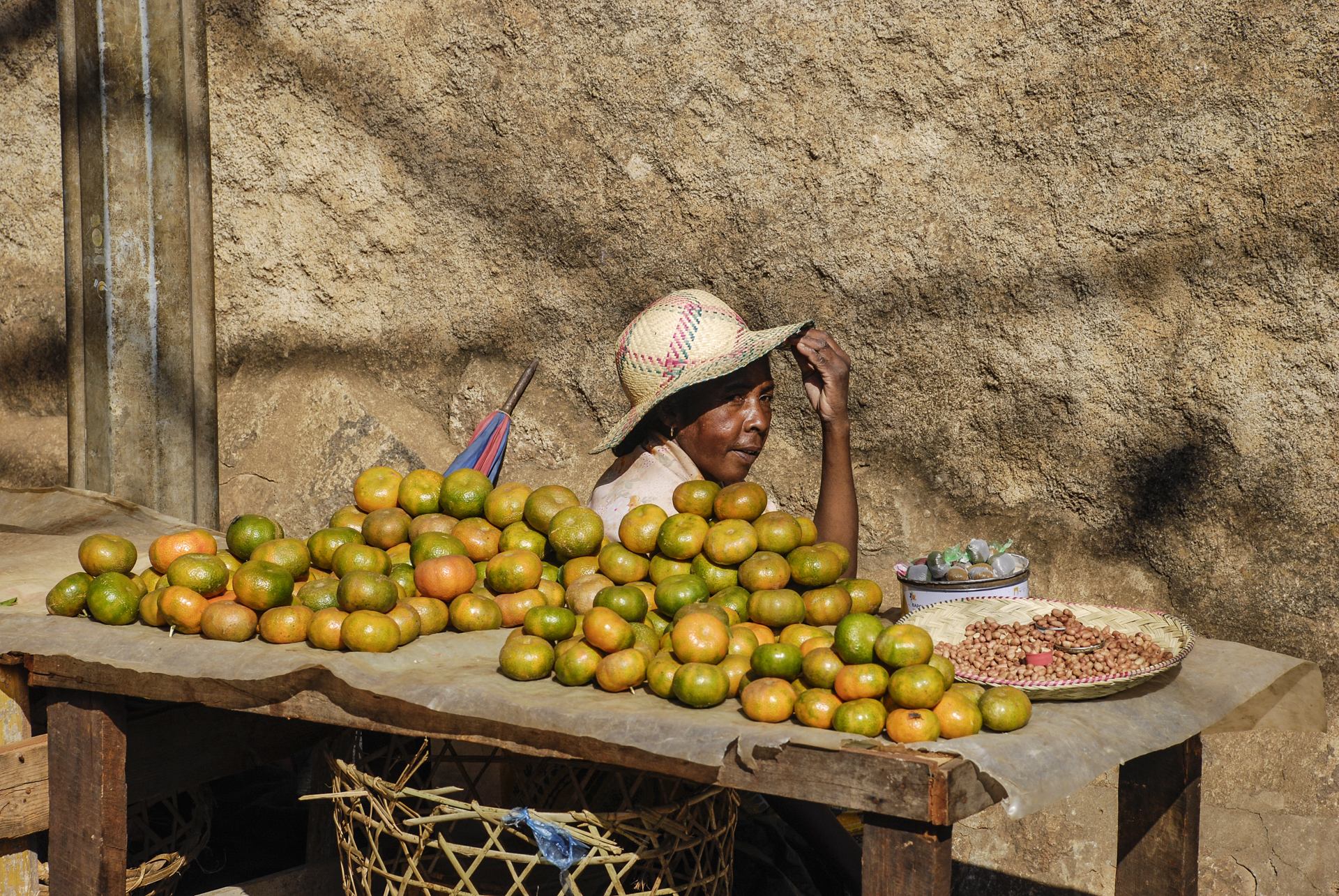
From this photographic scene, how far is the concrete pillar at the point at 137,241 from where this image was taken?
343 cm

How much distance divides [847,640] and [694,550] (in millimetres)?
552

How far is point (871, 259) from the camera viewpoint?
12.1 feet

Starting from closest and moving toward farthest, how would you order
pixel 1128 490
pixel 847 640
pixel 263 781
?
pixel 847 640
pixel 1128 490
pixel 263 781

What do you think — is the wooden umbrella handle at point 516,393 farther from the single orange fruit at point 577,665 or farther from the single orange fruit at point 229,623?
the single orange fruit at point 577,665

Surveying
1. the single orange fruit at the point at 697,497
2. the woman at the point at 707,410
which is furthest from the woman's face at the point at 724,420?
the single orange fruit at the point at 697,497

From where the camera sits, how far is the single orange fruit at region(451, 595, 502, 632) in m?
2.21

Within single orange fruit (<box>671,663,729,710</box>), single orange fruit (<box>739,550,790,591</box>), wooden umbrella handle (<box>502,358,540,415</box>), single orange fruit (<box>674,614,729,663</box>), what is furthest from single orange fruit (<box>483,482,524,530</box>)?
wooden umbrella handle (<box>502,358,540,415</box>)

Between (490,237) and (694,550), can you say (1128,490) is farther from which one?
(490,237)

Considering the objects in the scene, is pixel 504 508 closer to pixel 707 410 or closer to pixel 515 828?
pixel 707 410

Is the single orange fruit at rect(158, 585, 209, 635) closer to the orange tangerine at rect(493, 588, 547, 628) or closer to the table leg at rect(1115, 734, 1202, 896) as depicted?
the orange tangerine at rect(493, 588, 547, 628)

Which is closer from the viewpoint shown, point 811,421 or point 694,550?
point 694,550

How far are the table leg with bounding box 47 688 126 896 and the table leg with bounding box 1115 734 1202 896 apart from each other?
215cm

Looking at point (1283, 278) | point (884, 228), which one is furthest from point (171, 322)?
point (1283, 278)

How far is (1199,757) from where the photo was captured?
7.16 feet
